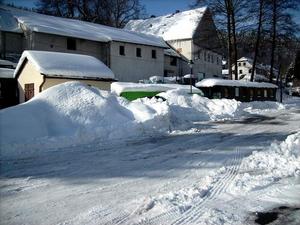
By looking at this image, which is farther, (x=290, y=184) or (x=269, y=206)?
(x=290, y=184)

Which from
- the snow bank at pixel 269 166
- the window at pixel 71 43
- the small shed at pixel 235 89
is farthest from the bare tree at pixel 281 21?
the snow bank at pixel 269 166

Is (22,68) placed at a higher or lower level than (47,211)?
higher

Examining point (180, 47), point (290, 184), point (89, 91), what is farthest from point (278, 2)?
point (290, 184)

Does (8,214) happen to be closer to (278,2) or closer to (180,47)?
(278,2)

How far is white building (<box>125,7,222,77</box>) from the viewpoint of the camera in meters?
48.3

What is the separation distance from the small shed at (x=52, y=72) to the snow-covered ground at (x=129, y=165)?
6.36 m

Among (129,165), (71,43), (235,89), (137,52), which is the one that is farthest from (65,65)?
(235,89)

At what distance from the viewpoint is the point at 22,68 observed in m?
23.6

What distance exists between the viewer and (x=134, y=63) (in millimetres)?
39688

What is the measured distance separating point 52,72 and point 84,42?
15.0m

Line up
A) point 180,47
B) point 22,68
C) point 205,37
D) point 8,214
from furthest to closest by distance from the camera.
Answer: point 180,47 < point 205,37 < point 22,68 < point 8,214

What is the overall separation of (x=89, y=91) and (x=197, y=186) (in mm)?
9255

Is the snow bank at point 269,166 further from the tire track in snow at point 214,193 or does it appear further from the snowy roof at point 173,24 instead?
the snowy roof at point 173,24

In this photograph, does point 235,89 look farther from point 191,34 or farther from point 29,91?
point 29,91
